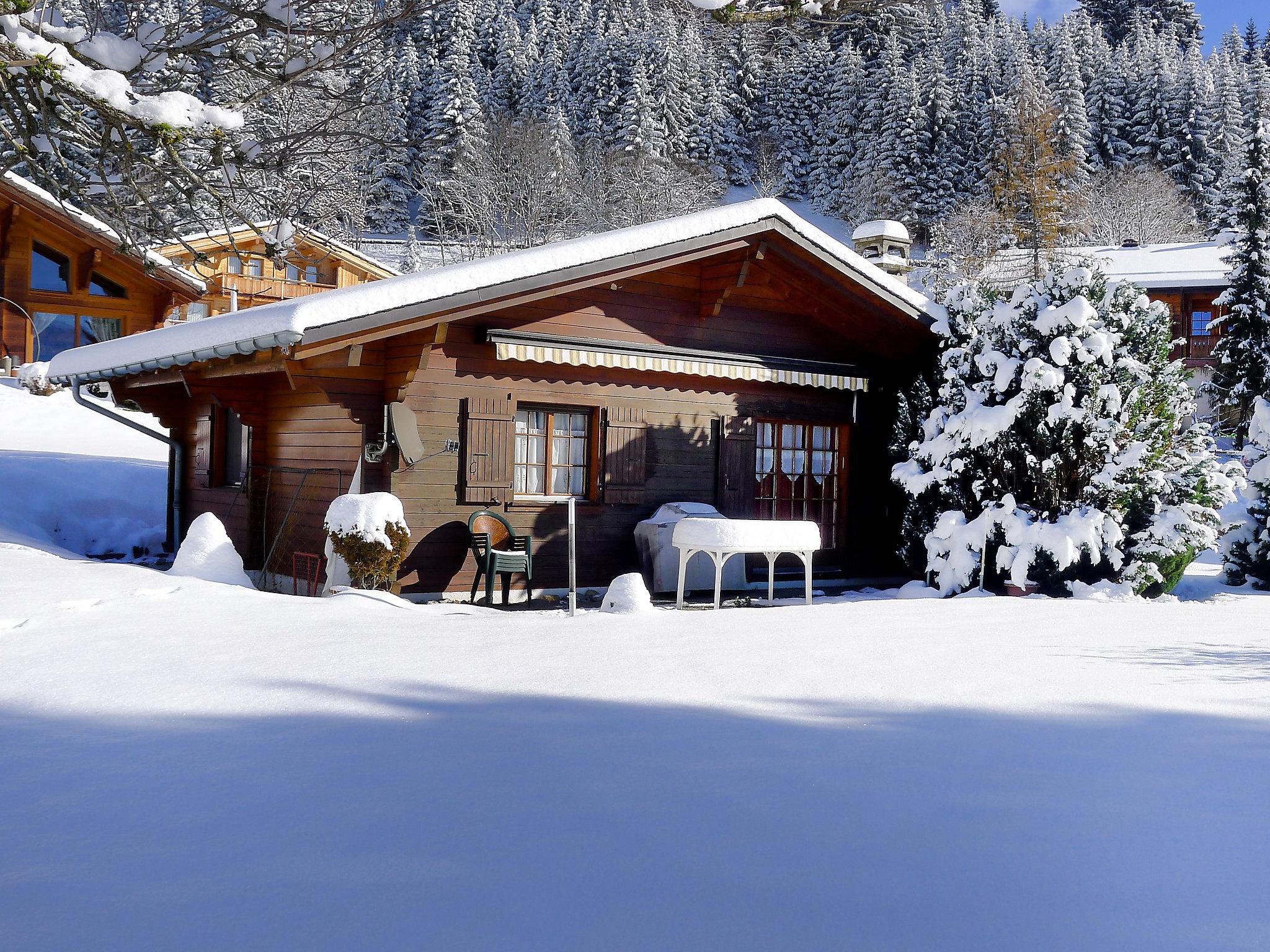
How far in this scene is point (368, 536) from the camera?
7.84 metres

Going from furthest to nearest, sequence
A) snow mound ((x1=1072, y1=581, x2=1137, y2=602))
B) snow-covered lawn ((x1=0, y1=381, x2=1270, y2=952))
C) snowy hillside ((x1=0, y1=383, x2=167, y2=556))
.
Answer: snowy hillside ((x1=0, y1=383, x2=167, y2=556)) < snow mound ((x1=1072, y1=581, x2=1137, y2=602)) < snow-covered lawn ((x1=0, y1=381, x2=1270, y2=952))

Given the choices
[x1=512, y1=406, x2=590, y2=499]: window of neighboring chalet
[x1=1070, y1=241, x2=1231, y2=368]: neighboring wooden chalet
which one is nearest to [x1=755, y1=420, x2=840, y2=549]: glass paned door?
[x1=512, y1=406, x2=590, y2=499]: window of neighboring chalet

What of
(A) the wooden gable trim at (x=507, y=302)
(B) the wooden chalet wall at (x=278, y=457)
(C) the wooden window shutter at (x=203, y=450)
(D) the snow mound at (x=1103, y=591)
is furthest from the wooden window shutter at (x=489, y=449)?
(D) the snow mound at (x=1103, y=591)

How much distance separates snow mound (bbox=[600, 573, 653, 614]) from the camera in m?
7.21

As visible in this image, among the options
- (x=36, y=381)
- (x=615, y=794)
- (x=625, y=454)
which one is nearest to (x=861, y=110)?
(x=36, y=381)

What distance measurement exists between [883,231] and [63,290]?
18.5 metres

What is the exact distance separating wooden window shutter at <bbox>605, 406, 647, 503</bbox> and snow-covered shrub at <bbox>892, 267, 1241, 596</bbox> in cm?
250

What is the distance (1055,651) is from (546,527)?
17.5 feet

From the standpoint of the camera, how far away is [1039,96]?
122 feet

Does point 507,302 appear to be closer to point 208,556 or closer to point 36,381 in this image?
point 208,556

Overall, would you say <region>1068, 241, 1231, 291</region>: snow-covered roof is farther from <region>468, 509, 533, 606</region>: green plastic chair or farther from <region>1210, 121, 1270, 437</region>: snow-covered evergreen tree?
<region>468, 509, 533, 606</region>: green plastic chair

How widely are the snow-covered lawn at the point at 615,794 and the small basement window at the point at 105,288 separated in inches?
807

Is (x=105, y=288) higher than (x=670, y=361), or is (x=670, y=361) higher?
(x=105, y=288)

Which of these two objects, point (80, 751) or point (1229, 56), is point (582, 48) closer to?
point (1229, 56)
